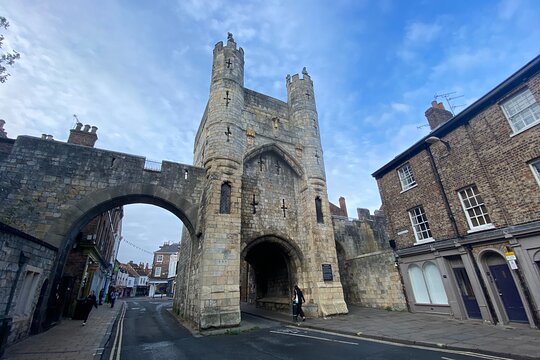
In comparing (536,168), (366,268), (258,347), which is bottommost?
(258,347)

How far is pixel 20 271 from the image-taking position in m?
6.71

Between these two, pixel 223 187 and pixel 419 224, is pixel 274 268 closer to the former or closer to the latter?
pixel 223 187

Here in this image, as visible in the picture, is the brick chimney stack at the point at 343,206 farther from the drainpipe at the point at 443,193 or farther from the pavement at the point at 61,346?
the pavement at the point at 61,346

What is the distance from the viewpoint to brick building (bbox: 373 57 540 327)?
326 inches

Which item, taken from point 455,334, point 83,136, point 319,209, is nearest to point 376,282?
point 319,209

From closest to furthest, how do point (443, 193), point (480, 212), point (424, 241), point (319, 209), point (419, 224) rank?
point (480, 212)
point (443, 193)
point (424, 241)
point (419, 224)
point (319, 209)

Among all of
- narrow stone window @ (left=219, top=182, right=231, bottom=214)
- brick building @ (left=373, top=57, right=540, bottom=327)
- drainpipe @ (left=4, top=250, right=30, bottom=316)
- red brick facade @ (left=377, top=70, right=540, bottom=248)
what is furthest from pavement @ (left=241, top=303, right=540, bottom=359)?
drainpipe @ (left=4, top=250, right=30, bottom=316)

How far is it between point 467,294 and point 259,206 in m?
9.79

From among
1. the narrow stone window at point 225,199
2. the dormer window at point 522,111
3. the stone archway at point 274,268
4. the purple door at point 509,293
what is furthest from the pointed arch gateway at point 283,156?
the purple door at point 509,293

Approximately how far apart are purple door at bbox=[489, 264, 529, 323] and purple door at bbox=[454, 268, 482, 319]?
40.3 inches

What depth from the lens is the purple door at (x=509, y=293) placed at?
27.7ft

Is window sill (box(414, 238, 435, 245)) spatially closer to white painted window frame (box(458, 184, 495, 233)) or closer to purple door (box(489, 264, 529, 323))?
white painted window frame (box(458, 184, 495, 233))

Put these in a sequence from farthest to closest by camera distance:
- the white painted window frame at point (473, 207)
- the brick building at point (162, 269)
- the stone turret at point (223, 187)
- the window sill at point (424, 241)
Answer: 1. the brick building at point (162, 269)
2. the window sill at point (424, 241)
3. the stone turret at point (223, 187)
4. the white painted window frame at point (473, 207)

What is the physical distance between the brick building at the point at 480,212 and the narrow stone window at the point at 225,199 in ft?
29.6
